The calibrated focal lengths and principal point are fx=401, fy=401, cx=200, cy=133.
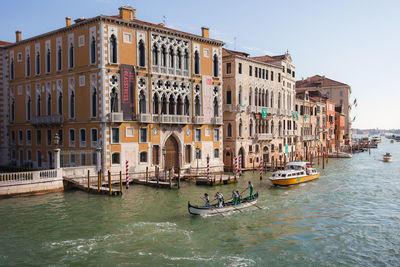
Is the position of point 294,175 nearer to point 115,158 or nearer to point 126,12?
point 115,158

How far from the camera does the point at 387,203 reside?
2625 centimetres

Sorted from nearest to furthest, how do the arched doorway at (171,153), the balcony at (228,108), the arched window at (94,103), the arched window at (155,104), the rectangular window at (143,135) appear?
the arched window at (94,103), the rectangular window at (143,135), the arched window at (155,104), the arched doorway at (171,153), the balcony at (228,108)

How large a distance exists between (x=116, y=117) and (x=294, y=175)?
50.2 feet

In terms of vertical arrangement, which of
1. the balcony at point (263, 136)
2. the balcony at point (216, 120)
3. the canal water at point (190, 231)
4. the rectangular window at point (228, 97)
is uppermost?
the rectangular window at point (228, 97)

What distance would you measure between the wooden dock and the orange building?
8.09 feet

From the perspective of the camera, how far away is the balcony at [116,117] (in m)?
29.5

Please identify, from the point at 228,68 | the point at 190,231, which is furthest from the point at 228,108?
the point at 190,231

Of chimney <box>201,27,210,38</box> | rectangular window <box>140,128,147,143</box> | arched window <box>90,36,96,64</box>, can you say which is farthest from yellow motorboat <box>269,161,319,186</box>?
arched window <box>90,36,96,64</box>

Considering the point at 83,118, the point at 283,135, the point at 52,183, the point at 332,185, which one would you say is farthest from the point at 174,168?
the point at 283,135

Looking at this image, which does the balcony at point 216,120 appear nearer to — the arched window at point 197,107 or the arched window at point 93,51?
the arched window at point 197,107

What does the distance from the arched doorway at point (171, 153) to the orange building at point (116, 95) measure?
0.28 ft

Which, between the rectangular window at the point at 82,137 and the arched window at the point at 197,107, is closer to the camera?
the rectangular window at the point at 82,137

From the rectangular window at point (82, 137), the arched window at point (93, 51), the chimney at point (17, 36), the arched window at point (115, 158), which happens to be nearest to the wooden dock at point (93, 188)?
the arched window at point (115, 158)

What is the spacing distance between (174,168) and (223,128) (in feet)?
29.9
